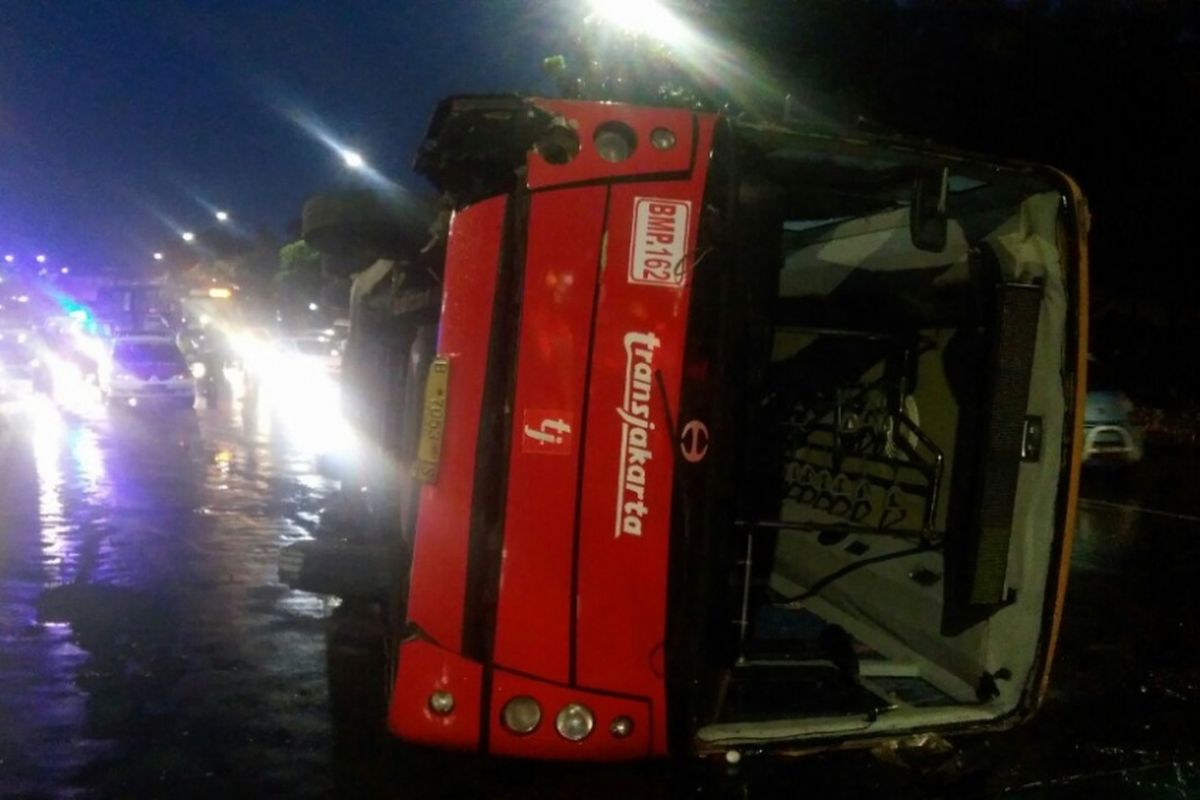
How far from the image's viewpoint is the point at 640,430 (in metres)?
3.69

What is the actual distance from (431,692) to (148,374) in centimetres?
2276

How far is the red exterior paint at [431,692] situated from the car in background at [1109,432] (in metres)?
15.3

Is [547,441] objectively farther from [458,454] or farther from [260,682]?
[260,682]

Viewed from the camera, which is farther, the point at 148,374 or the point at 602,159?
the point at 148,374

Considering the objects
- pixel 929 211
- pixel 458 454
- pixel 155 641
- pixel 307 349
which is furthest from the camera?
pixel 307 349

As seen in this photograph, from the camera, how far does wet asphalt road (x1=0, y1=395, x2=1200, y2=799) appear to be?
15.8 feet

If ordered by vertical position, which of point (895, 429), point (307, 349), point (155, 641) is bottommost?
point (155, 641)

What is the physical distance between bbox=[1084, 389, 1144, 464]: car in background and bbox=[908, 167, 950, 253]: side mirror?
561 inches

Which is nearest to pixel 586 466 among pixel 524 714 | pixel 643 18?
pixel 524 714

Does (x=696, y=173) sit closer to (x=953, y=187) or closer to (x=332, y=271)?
(x=953, y=187)

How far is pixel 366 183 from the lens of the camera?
234 inches

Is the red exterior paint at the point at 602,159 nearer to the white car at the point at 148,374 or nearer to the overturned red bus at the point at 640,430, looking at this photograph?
the overturned red bus at the point at 640,430

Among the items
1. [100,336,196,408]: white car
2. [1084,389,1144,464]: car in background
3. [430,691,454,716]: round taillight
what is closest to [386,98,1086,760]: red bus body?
[430,691,454,716]: round taillight

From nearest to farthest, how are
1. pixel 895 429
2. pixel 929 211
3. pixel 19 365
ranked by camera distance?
1. pixel 929 211
2. pixel 895 429
3. pixel 19 365
